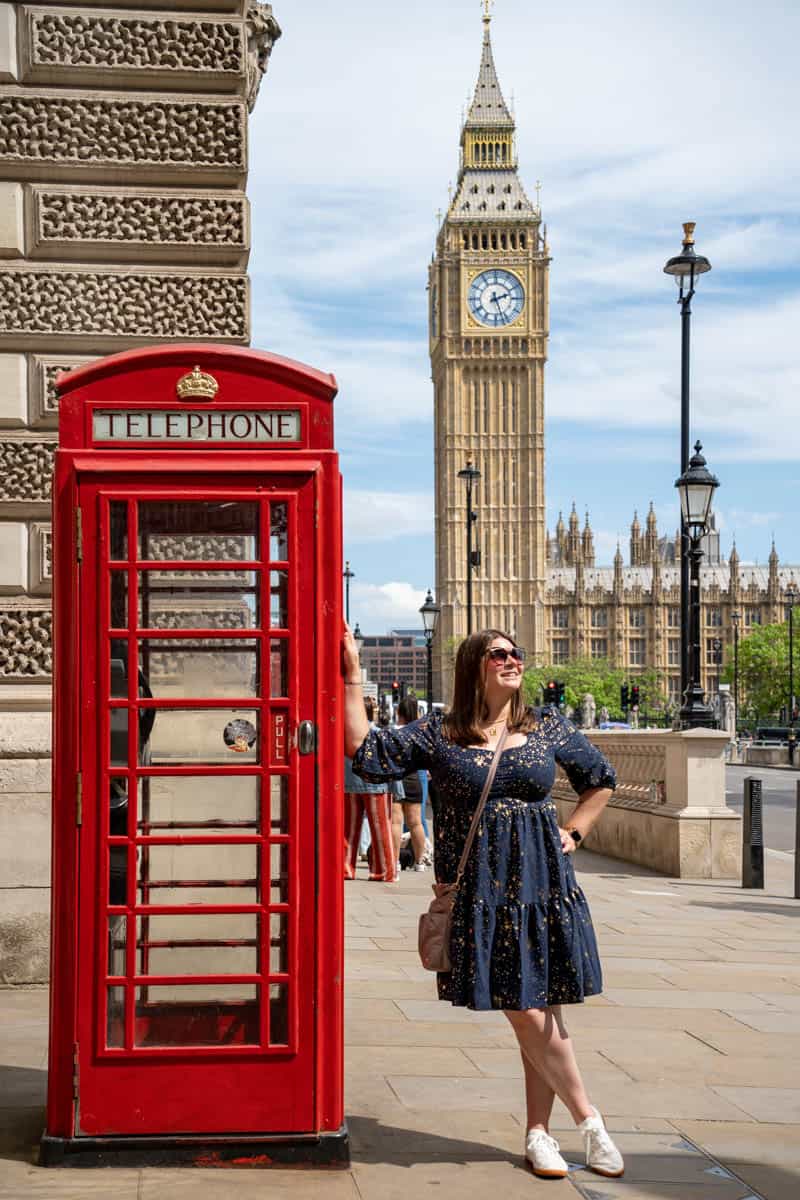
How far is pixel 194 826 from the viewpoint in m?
4.84

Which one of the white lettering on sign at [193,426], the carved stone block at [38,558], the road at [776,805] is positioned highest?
the white lettering on sign at [193,426]

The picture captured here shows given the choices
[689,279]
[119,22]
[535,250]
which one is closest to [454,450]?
[535,250]

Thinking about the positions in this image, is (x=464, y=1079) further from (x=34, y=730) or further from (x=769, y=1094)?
(x=34, y=730)

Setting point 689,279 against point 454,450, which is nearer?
point 689,279

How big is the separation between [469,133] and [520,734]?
127755 millimetres

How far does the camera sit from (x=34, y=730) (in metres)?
7.88

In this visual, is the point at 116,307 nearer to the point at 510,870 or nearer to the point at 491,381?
the point at 510,870

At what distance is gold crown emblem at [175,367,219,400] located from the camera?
4906 millimetres

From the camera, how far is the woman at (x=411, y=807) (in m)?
14.7

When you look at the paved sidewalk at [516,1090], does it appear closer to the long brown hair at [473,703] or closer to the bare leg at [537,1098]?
the bare leg at [537,1098]

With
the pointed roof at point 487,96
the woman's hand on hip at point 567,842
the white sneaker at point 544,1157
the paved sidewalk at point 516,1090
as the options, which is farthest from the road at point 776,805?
the pointed roof at point 487,96

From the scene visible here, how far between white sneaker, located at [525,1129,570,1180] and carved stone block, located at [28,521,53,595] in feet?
13.6

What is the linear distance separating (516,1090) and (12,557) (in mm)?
3736

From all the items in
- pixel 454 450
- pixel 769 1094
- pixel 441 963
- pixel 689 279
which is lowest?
pixel 769 1094
